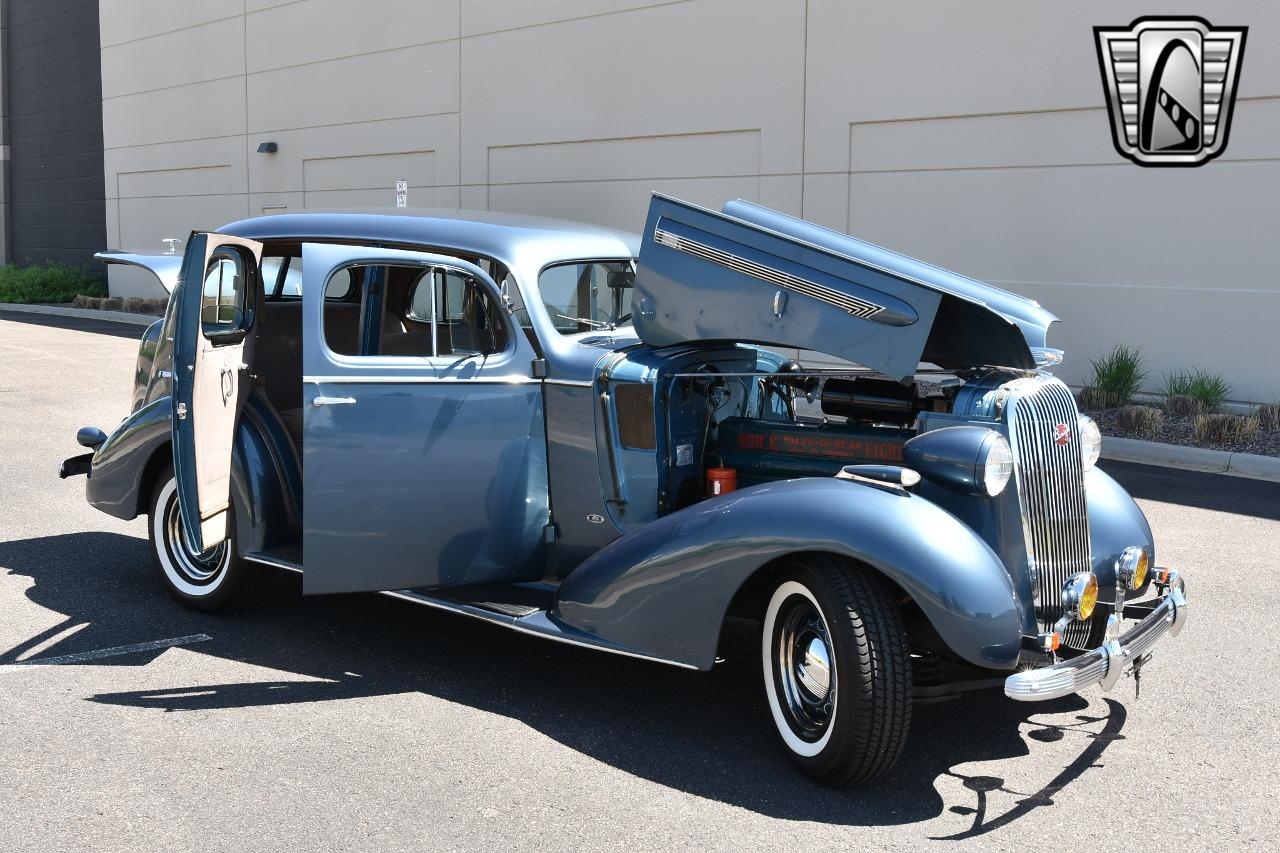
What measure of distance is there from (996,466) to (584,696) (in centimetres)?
183

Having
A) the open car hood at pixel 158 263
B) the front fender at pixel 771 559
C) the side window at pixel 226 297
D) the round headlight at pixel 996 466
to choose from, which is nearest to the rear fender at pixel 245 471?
the side window at pixel 226 297

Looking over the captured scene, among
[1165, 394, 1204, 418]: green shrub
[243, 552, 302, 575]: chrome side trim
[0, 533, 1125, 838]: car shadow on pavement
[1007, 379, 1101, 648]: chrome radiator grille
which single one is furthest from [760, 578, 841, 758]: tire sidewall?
[1165, 394, 1204, 418]: green shrub

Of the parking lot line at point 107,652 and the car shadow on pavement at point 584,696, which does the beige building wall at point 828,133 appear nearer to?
the car shadow on pavement at point 584,696

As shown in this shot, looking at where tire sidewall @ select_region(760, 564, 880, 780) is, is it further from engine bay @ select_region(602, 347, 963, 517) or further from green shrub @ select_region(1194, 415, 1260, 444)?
green shrub @ select_region(1194, 415, 1260, 444)

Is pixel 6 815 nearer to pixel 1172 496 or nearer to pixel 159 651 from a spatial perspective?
pixel 159 651

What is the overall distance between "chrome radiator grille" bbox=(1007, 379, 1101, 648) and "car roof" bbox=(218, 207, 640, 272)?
83.6 inches

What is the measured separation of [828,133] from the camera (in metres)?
14.5

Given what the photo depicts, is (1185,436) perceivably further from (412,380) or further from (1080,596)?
(412,380)

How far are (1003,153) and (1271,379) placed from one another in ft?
11.6

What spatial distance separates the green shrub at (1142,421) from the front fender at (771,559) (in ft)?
24.5

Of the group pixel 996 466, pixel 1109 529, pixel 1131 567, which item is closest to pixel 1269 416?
pixel 1109 529

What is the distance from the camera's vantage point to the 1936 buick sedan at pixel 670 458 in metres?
4.02

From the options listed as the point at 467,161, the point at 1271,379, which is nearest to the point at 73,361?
the point at 467,161

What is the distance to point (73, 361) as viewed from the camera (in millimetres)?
16266
